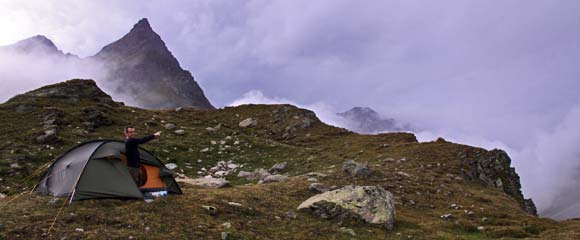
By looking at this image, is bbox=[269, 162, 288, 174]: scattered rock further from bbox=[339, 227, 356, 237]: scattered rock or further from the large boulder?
bbox=[339, 227, 356, 237]: scattered rock

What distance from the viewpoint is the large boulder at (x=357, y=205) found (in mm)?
17311

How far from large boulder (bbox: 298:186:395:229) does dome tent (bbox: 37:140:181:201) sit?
5.85m

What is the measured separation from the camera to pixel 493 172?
125 feet

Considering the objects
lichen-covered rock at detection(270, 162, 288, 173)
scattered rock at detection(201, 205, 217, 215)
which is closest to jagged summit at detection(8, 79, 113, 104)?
lichen-covered rock at detection(270, 162, 288, 173)

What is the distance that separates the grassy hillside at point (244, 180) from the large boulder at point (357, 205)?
1.47 ft

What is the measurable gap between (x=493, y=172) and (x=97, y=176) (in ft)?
106

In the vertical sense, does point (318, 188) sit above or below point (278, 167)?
below

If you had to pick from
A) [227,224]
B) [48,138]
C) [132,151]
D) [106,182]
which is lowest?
[227,224]

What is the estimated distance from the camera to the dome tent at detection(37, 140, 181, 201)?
16.2 meters

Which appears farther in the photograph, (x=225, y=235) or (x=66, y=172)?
(x=66, y=172)

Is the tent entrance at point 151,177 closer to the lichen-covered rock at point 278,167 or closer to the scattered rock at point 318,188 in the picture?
the scattered rock at point 318,188

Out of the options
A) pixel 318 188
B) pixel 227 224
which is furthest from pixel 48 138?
pixel 227 224

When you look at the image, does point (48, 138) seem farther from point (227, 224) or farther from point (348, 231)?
point (348, 231)

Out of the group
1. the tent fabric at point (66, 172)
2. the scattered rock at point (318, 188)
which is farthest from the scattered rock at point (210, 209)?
the scattered rock at point (318, 188)
